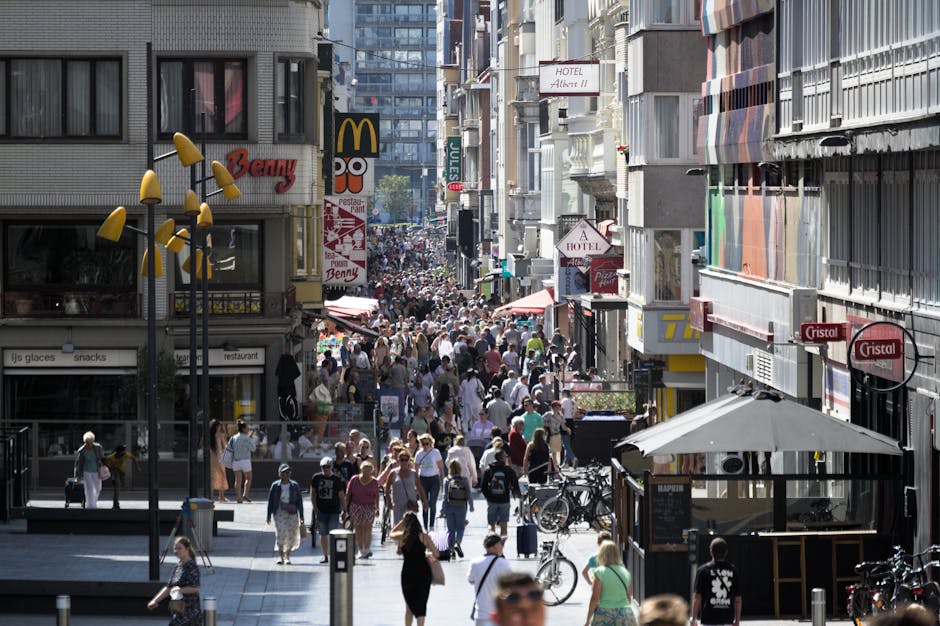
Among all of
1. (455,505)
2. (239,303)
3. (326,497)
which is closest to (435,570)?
(455,505)

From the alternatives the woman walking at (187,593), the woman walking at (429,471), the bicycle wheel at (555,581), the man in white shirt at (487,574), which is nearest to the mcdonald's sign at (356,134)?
the woman walking at (429,471)

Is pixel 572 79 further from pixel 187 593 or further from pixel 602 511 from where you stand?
pixel 187 593

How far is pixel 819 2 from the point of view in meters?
24.7

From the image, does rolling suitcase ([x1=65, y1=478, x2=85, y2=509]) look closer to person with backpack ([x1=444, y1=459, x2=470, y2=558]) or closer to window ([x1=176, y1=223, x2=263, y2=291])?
person with backpack ([x1=444, y1=459, x2=470, y2=558])

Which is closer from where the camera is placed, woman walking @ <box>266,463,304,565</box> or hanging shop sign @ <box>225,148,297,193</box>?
woman walking @ <box>266,463,304,565</box>

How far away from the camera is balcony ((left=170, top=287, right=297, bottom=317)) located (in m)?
38.1

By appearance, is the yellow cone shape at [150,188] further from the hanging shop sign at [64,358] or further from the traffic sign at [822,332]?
the hanging shop sign at [64,358]

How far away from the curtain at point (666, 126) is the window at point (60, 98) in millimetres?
10187

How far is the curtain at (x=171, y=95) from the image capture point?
124 feet

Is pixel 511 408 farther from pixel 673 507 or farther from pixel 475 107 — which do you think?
pixel 475 107

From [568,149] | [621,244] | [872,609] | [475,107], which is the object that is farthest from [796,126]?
[475,107]

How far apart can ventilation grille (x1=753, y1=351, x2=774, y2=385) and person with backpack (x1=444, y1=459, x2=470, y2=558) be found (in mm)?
4774

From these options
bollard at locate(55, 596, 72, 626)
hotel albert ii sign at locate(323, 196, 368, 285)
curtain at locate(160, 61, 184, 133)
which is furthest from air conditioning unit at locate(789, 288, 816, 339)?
hotel albert ii sign at locate(323, 196, 368, 285)

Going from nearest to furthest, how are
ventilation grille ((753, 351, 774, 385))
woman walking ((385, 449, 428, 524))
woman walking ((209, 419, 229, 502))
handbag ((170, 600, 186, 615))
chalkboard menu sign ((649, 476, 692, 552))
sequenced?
handbag ((170, 600, 186, 615)) → chalkboard menu sign ((649, 476, 692, 552)) → woman walking ((385, 449, 428, 524)) → ventilation grille ((753, 351, 774, 385)) → woman walking ((209, 419, 229, 502))
